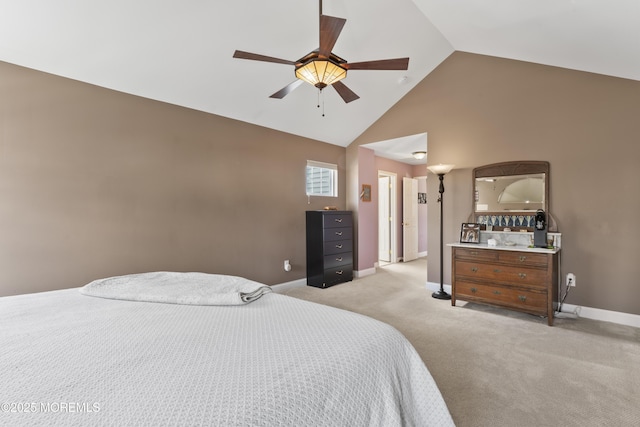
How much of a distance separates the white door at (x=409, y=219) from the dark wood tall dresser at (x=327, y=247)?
8.32ft

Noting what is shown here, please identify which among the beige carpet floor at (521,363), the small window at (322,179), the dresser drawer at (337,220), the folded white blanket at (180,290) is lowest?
the beige carpet floor at (521,363)

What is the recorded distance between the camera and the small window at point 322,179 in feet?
15.8

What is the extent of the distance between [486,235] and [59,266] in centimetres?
467

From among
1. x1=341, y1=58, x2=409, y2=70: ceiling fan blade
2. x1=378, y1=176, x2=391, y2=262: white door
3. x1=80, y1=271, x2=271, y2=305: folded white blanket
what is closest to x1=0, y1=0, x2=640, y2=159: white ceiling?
x1=341, y1=58, x2=409, y2=70: ceiling fan blade

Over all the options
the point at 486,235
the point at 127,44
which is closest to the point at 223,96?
the point at 127,44

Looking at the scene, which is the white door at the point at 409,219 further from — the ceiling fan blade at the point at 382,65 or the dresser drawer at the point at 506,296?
the ceiling fan blade at the point at 382,65

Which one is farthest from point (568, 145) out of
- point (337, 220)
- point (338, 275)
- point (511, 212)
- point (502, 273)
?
point (338, 275)

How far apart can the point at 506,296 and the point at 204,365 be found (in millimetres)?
3364

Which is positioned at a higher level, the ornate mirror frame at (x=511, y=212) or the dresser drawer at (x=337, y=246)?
the ornate mirror frame at (x=511, y=212)

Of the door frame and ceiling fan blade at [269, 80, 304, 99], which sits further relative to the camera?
the door frame

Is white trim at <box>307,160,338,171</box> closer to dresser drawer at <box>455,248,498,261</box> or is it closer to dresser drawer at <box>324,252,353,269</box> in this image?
dresser drawer at <box>324,252,353,269</box>

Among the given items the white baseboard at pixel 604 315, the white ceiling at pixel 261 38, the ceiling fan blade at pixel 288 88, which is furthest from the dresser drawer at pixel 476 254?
the ceiling fan blade at pixel 288 88

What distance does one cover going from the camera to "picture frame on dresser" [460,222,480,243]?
3.76 m

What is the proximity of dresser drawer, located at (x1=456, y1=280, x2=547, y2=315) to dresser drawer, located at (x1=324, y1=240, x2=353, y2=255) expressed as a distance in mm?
1785
